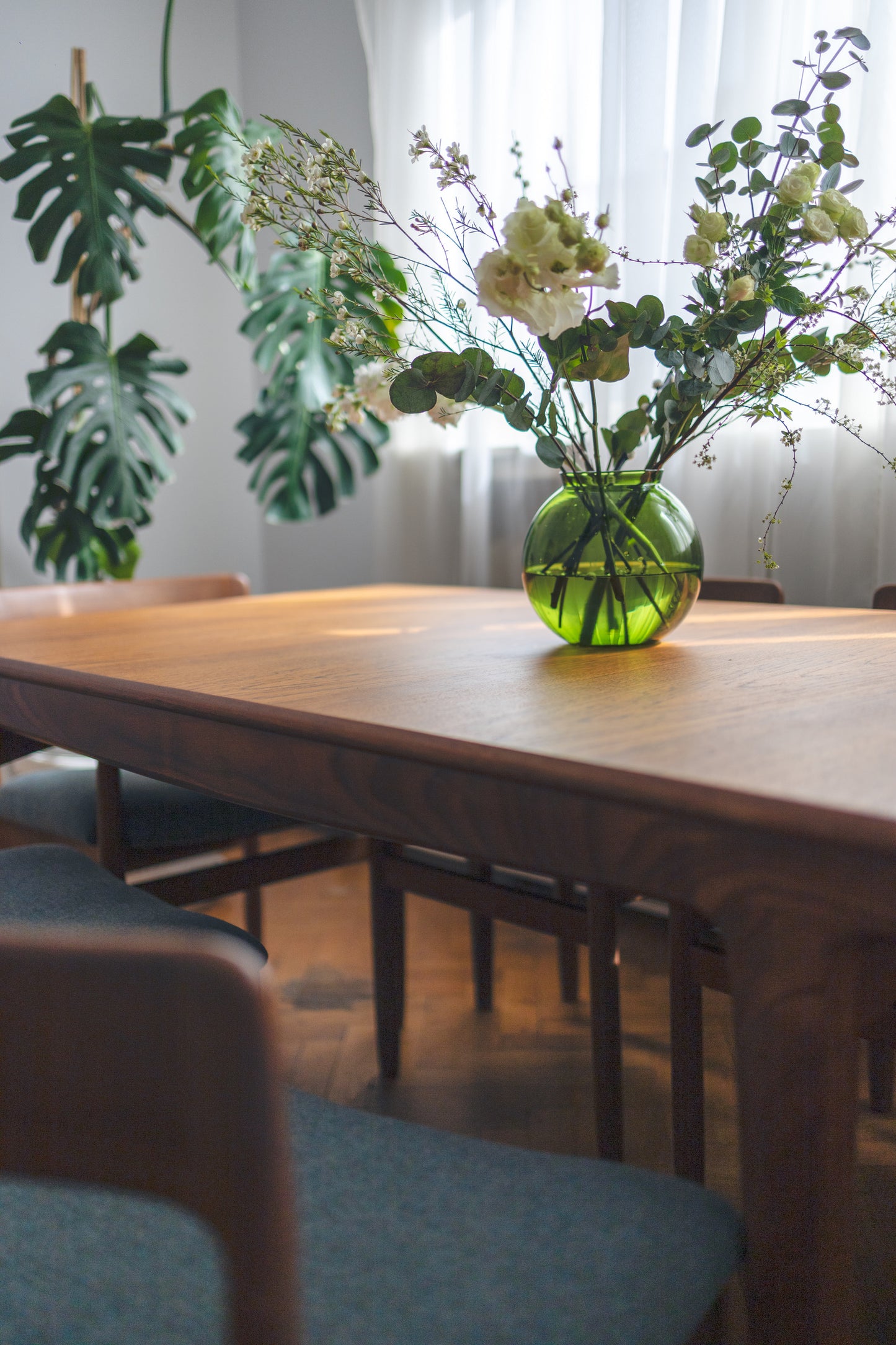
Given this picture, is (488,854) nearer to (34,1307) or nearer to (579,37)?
(34,1307)

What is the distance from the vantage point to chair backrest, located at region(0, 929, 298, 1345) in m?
0.40

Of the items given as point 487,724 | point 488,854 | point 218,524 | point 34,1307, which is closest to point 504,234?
point 487,724

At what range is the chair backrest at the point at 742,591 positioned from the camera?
1685 mm

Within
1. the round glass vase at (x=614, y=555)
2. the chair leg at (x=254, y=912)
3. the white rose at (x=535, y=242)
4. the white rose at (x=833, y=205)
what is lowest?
the chair leg at (x=254, y=912)

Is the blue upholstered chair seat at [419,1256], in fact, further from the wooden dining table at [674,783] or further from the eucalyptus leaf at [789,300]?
the eucalyptus leaf at [789,300]

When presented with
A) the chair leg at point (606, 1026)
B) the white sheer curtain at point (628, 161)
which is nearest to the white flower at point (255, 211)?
the chair leg at point (606, 1026)

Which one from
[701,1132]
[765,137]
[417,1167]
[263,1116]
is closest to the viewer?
[263,1116]

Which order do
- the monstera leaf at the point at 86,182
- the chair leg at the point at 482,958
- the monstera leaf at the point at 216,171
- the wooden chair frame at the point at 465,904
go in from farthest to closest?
the monstera leaf at the point at 216,171 → the monstera leaf at the point at 86,182 → the chair leg at the point at 482,958 → the wooden chair frame at the point at 465,904

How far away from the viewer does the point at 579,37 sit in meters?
2.32

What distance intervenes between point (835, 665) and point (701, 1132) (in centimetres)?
61

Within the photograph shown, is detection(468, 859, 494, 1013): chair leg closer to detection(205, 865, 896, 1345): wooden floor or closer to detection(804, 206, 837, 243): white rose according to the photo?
detection(205, 865, 896, 1345): wooden floor

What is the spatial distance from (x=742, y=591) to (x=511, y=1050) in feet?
2.93

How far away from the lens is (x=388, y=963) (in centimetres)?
168

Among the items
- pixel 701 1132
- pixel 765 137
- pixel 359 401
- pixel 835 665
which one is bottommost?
pixel 701 1132
